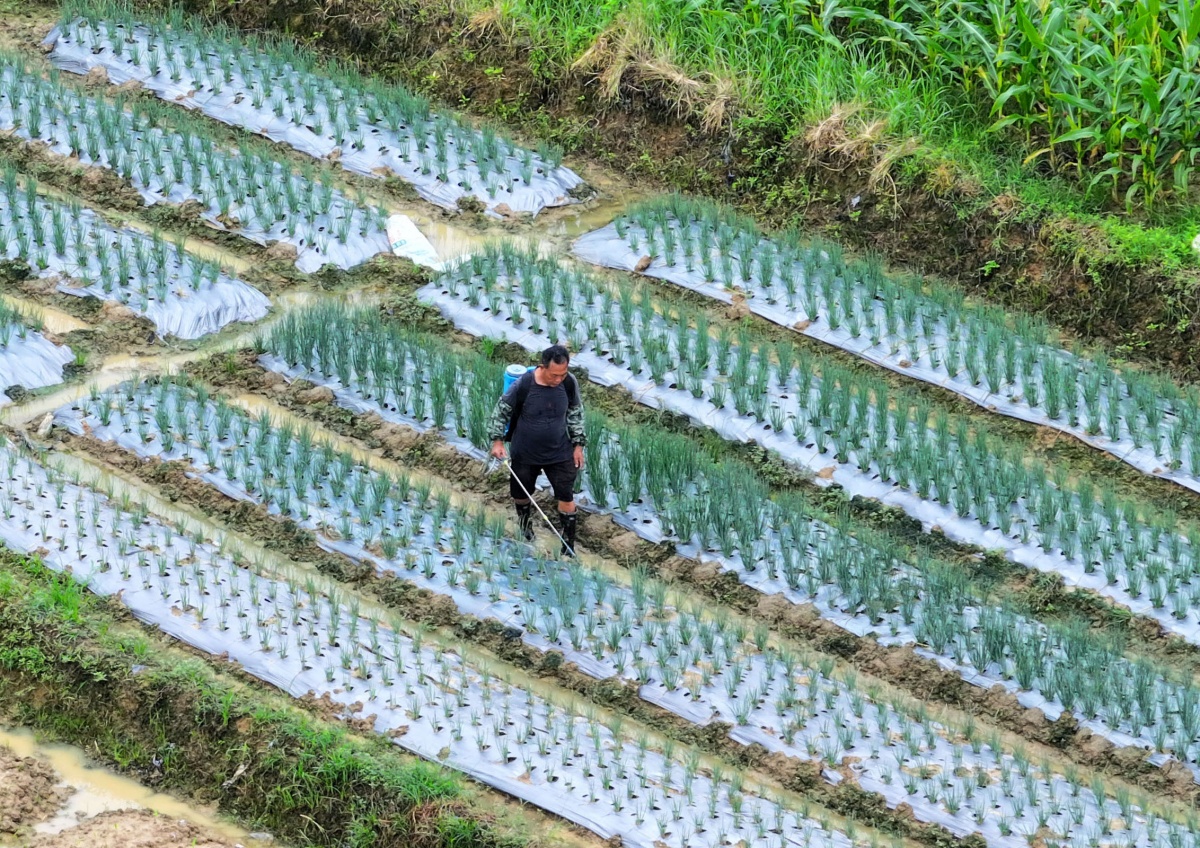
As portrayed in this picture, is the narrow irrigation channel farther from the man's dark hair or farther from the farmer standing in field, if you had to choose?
the man's dark hair

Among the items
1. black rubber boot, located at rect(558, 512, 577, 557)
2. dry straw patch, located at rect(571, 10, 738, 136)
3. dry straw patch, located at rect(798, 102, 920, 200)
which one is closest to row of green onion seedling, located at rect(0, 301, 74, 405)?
black rubber boot, located at rect(558, 512, 577, 557)

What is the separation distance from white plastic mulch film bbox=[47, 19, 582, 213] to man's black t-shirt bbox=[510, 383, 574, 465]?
342cm

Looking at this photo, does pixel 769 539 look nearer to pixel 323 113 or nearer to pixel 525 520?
pixel 525 520

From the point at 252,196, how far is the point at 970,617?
17.0 ft

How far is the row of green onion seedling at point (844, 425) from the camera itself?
734cm

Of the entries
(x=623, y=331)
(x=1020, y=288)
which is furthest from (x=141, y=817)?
(x=1020, y=288)

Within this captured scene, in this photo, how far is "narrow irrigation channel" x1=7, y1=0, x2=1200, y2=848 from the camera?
6.19 m

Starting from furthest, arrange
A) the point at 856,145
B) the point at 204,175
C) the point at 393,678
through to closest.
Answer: the point at 204,175, the point at 856,145, the point at 393,678

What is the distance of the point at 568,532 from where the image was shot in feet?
24.4

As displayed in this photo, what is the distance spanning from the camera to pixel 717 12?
10.8 metres

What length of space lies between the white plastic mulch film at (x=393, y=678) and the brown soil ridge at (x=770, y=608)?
97 centimetres

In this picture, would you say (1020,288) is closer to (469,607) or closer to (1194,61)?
(1194,61)

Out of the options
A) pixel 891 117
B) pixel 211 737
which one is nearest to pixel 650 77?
pixel 891 117

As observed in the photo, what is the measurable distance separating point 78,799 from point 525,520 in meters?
2.31
